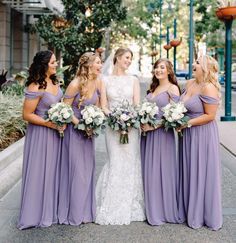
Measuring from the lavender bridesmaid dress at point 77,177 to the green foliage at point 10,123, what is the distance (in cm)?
451

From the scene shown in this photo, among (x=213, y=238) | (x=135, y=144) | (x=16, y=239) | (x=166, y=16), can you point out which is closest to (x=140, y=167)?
(x=135, y=144)

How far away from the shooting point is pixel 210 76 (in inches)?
230

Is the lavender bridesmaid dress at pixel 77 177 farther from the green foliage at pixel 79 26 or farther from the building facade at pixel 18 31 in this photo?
the building facade at pixel 18 31

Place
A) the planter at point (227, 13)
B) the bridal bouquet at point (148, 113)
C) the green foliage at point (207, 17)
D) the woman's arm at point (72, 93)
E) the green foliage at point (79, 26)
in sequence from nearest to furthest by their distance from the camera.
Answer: the bridal bouquet at point (148, 113) < the woman's arm at point (72, 93) < the planter at point (227, 13) < the green foliage at point (79, 26) < the green foliage at point (207, 17)

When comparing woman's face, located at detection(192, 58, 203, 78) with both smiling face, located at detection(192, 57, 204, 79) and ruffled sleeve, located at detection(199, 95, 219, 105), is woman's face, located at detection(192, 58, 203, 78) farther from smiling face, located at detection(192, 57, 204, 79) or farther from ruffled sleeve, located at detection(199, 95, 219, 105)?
ruffled sleeve, located at detection(199, 95, 219, 105)

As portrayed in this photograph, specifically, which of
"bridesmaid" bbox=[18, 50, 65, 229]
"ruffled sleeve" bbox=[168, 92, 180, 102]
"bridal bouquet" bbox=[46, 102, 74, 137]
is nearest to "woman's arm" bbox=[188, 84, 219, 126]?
"ruffled sleeve" bbox=[168, 92, 180, 102]

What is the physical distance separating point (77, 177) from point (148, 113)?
3.46 feet

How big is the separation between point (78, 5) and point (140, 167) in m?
18.6

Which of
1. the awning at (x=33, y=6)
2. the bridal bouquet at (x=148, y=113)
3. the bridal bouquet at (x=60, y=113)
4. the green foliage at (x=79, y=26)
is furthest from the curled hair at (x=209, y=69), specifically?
the awning at (x=33, y=6)

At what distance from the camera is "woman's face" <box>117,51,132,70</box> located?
6070 millimetres

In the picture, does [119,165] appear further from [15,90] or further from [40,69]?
[15,90]

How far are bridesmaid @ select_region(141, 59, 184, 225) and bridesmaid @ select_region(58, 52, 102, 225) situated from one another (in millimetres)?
628

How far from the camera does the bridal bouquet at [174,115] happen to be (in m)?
5.82

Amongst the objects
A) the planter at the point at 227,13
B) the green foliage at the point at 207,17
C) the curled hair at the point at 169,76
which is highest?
the green foliage at the point at 207,17
